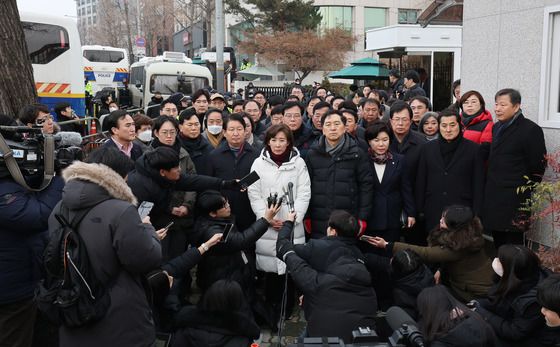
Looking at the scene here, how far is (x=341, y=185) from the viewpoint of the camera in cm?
492

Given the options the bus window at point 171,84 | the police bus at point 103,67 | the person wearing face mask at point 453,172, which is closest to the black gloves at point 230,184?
the person wearing face mask at point 453,172

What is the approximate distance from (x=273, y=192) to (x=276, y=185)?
0.24ft

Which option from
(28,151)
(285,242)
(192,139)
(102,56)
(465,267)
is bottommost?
(465,267)

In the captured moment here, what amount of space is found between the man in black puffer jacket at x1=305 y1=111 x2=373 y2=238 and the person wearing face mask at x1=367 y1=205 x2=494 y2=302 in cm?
86

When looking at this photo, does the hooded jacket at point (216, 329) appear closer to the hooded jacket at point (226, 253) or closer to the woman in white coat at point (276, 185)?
the hooded jacket at point (226, 253)

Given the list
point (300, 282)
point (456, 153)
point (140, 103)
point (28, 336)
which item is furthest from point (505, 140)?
point (140, 103)

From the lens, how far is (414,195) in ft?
17.3

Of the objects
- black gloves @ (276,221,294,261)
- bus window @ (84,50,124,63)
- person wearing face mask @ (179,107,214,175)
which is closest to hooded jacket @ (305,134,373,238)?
black gloves @ (276,221,294,261)

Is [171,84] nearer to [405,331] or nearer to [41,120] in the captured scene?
[41,120]

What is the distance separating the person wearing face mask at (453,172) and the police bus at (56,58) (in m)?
10.7

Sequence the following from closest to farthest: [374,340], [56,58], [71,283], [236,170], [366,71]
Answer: [374,340], [71,283], [236,170], [56,58], [366,71]

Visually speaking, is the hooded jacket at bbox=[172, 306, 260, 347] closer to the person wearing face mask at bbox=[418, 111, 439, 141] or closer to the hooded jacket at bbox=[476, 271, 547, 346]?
the hooded jacket at bbox=[476, 271, 547, 346]

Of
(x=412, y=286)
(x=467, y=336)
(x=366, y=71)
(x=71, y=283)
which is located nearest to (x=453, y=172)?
(x=412, y=286)

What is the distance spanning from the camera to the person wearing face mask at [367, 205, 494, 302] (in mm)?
4070
